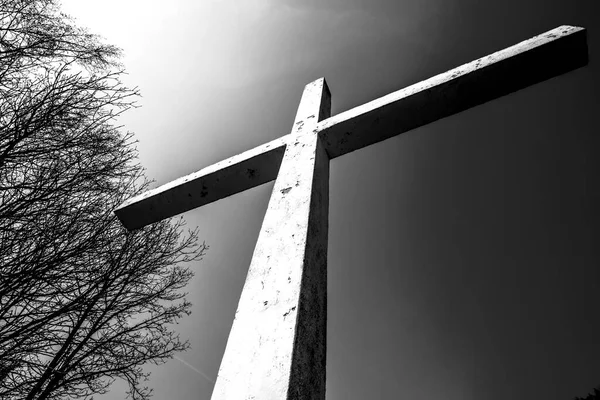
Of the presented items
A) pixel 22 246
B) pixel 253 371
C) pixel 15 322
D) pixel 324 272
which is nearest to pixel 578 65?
pixel 324 272

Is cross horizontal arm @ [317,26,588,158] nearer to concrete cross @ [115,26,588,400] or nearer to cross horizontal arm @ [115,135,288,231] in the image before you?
concrete cross @ [115,26,588,400]

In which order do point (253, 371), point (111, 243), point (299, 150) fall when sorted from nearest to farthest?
point (253, 371)
point (299, 150)
point (111, 243)

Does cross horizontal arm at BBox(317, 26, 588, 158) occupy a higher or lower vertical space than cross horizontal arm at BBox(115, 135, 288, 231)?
higher

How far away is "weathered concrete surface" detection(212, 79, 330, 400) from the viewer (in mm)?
716

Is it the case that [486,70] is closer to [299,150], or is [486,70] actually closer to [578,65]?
[578,65]

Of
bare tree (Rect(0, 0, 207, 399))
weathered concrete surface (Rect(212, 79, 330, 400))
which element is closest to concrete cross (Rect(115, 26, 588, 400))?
weathered concrete surface (Rect(212, 79, 330, 400))

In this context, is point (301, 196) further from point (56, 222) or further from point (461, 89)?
point (56, 222)

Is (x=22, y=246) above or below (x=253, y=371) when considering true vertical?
above

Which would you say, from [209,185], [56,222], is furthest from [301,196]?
[56,222]

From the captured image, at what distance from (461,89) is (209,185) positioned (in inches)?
51.9

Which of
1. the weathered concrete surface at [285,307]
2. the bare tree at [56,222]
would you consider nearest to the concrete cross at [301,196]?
the weathered concrete surface at [285,307]

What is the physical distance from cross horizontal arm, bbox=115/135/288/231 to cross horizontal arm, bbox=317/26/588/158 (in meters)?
0.32

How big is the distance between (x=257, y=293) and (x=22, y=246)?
11.4ft

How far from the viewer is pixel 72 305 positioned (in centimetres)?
388
